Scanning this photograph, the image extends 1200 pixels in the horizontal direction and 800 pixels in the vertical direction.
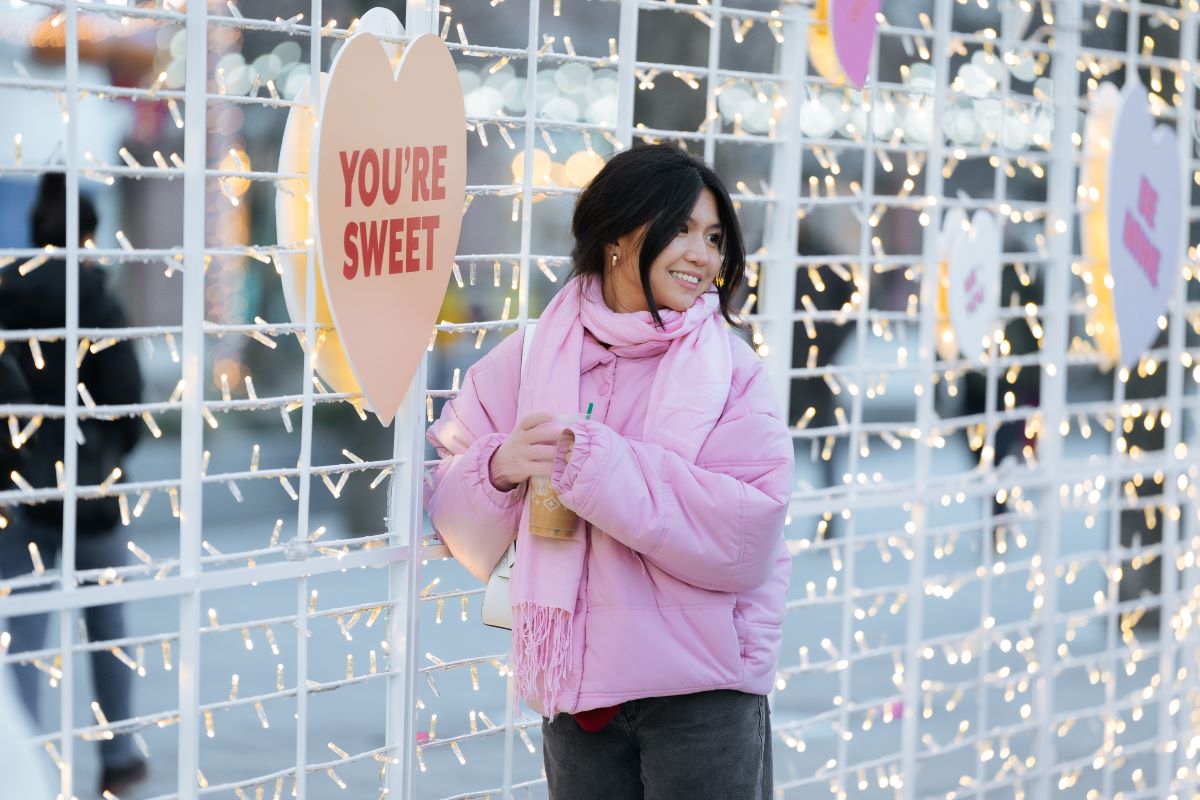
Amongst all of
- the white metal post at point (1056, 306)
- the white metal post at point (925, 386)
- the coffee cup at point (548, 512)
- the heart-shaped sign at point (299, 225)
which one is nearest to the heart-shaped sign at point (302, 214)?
the heart-shaped sign at point (299, 225)

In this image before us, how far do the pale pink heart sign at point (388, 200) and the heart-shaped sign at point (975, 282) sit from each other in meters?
1.40

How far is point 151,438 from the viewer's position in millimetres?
10508

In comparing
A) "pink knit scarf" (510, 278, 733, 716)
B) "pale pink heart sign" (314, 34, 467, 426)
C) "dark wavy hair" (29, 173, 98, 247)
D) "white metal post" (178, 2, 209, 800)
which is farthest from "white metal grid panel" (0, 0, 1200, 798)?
"pink knit scarf" (510, 278, 733, 716)

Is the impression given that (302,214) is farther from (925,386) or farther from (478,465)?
(925,386)

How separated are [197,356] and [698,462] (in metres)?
0.78

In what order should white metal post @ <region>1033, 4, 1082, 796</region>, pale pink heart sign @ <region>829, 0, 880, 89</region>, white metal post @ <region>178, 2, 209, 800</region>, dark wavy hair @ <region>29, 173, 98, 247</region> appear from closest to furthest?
white metal post @ <region>178, 2, 209, 800</region> < pale pink heart sign @ <region>829, 0, 880, 89</region> < dark wavy hair @ <region>29, 173, 98, 247</region> < white metal post @ <region>1033, 4, 1082, 796</region>

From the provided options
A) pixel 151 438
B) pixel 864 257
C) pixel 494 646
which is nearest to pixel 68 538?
pixel 864 257

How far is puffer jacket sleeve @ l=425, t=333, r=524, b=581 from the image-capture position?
221 cm

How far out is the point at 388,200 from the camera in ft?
7.56

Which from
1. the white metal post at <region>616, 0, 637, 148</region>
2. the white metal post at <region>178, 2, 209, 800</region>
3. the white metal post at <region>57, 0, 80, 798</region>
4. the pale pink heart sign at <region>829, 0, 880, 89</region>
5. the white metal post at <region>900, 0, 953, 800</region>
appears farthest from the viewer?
the white metal post at <region>900, 0, 953, 800</region>

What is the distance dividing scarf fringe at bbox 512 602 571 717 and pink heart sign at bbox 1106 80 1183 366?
213 cm

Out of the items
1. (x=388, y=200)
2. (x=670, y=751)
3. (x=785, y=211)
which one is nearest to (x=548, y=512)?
(x=670, y=751)

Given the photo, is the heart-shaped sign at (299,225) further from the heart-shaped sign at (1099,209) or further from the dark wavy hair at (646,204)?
the heart-shaped sign at (1099,209)

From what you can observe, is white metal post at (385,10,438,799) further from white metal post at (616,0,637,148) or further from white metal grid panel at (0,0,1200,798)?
white metal post at (616,0,637,148)
